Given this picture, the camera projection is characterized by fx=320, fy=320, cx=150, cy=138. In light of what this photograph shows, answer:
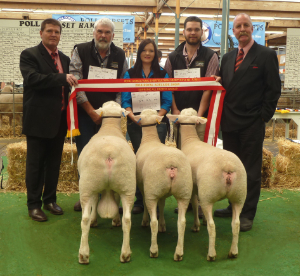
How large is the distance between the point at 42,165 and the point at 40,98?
0.81 metres

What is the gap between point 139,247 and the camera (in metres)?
3.06

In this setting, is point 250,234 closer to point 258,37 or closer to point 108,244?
point 108,244

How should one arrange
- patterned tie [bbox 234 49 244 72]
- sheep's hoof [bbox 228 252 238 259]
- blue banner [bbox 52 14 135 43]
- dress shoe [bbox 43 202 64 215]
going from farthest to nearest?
blue banner [bbox 52 14 135 43] → dress shoe [bbox 43 202 64 215] → patterned tie [bbox 234 49 244 72] → sheep's hoof [bbox 228 252 238 259]

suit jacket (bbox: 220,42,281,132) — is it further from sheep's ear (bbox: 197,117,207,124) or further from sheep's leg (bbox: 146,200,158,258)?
sheep's leg (bbox: 146,200,158,258)

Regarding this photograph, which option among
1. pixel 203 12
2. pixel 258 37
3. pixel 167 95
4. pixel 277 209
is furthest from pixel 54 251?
pixel 203 12

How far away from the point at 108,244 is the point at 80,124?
1.46 metres

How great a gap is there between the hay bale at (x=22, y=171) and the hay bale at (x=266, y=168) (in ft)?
9.74

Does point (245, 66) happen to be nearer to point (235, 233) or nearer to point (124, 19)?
point (235, 233)

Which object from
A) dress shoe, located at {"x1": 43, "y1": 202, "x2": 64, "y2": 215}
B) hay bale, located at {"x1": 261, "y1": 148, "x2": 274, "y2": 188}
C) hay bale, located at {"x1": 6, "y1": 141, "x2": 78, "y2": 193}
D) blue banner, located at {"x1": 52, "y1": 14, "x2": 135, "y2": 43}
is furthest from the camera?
blue banner, located at {"x1": 52, "y1": 14, "x2": 135, "y2": 43}

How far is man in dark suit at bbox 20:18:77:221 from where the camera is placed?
3.50 meters

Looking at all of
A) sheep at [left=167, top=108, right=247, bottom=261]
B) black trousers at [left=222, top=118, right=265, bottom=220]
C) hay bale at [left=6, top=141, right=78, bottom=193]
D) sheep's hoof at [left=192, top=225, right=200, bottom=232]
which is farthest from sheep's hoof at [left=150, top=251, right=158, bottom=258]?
hay bale at [left=6, top=141, right=78, bottom=193]

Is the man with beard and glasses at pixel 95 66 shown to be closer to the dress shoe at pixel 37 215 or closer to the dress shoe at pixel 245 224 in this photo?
the dress shoe at pixel 37 215

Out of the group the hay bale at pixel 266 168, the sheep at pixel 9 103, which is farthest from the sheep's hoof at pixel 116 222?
the sheep at pixel 9 103

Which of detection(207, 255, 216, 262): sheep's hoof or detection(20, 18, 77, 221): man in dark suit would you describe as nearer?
detection(207, 255, 216, 262): sheep's hoof
